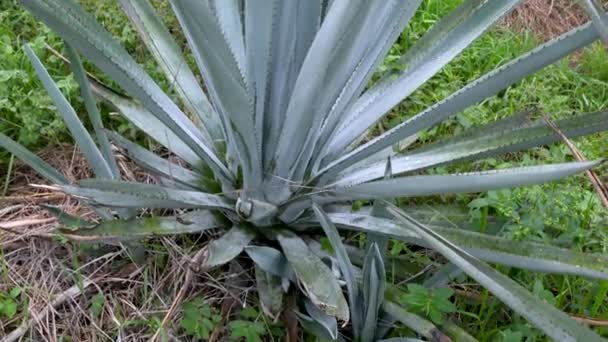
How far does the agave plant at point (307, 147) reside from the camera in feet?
4.23

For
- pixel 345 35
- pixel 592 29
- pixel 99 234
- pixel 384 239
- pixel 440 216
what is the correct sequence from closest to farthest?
pixel 592 29, pixel 345 35, pixel 99 234, pixel 384 239, pixel 440 216

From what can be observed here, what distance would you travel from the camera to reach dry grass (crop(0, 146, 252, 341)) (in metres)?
1.63

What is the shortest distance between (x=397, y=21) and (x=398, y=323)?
639mm

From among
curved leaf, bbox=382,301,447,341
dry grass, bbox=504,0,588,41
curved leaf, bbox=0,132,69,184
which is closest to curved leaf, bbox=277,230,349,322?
curved leaf, bbox=382,301,447,341

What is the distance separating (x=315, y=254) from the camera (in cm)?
159

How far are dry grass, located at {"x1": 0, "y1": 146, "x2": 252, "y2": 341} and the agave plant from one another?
0.11 meters

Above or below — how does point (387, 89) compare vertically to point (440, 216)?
above

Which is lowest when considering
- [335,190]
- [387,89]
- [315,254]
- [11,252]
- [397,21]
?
[11,252]

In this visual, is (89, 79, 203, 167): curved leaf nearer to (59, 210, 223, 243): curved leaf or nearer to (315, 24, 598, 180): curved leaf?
(59, 210, 223, 243): curved leaf

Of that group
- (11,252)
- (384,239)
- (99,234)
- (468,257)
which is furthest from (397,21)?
(11,252)

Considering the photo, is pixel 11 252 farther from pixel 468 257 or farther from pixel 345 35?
pixel 468 257

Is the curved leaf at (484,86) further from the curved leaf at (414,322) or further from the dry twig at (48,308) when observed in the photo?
the dry twig at (48,308)

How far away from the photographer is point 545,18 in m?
2.79

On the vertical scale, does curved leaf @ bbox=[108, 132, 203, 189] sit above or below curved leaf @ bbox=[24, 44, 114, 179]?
below
